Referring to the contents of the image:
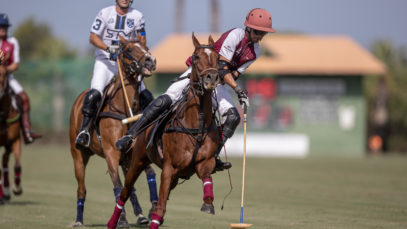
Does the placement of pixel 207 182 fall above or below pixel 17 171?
above

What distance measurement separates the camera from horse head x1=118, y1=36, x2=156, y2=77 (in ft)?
30.9

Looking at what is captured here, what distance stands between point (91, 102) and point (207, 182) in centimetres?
314

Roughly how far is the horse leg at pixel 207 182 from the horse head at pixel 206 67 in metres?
0.92

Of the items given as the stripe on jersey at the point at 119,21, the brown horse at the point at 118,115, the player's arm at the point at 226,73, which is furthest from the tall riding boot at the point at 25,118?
the player's arm at the point at 226,73

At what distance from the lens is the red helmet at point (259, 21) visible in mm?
8961

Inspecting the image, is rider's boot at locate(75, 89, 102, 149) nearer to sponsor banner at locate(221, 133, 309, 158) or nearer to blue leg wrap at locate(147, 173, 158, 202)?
blue leg wrap at locate(147, 173, 158, 202)

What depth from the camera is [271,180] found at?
2052 centimetres

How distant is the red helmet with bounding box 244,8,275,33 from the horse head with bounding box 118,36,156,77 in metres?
1.40

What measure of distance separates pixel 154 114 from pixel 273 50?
114 feet

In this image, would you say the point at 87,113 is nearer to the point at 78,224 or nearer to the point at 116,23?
the point at 116,23

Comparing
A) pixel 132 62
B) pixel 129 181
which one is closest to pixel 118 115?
pixel 132 62

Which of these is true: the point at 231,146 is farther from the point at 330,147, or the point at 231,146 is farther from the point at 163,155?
the point at 163,155

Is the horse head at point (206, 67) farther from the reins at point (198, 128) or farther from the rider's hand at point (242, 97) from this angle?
the rider's hand at point (242, 97)

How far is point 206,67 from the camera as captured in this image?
7797 mm
